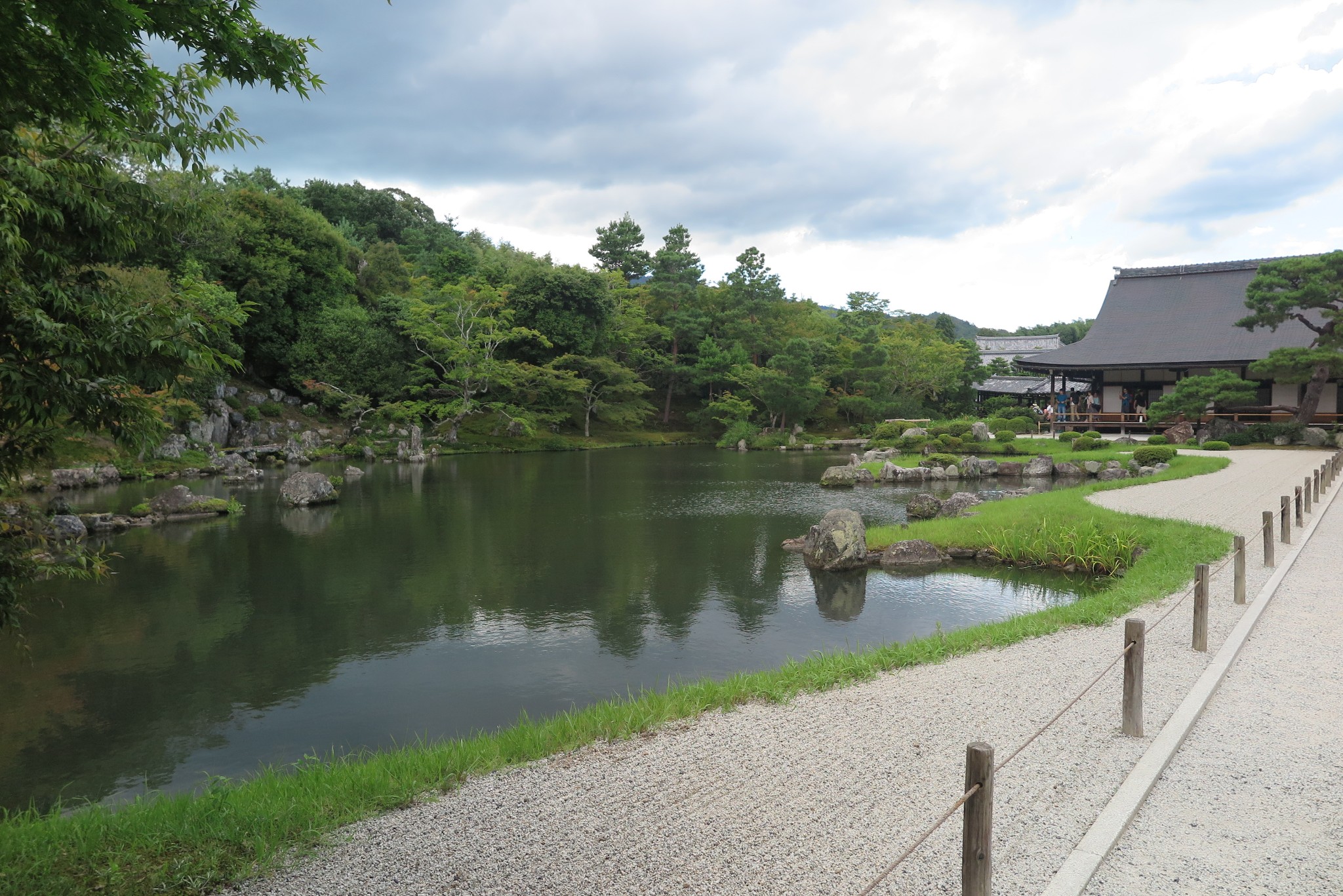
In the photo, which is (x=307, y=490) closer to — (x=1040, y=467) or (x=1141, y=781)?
(x=1141, y=781)

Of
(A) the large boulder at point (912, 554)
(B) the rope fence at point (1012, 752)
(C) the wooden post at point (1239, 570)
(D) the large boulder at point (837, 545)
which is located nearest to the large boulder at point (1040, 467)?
(A) the large boulder at point (912, 554)

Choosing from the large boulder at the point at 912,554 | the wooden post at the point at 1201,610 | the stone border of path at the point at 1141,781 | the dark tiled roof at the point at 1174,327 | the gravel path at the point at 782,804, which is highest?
the dark tiled roof at the point at 1174,327

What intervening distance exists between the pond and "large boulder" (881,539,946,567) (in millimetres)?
496

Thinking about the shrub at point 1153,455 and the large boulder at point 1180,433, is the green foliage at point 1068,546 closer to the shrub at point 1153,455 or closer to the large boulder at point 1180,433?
the shrub at point 1153,455

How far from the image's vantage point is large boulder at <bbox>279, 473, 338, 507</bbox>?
17109mm

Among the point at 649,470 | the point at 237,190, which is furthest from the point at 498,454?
the point at 237,190

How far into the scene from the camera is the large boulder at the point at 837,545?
10.9 m

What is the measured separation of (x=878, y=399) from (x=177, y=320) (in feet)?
120

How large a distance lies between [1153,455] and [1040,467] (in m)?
2.87

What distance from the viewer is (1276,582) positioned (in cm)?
732

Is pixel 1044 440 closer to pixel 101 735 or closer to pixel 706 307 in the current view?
pixel 706 307

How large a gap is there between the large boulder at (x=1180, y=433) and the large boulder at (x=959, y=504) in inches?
576

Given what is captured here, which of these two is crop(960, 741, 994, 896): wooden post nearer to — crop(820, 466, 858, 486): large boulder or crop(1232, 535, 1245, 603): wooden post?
crop(1232, 535, 1245, 603): wooden post

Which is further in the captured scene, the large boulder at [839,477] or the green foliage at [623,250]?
the green foliage at [623,250]
